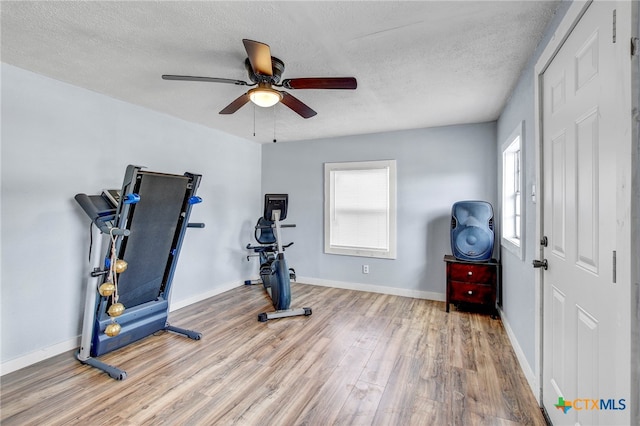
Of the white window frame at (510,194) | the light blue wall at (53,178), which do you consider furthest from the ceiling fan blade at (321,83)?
the light blue wall at (53,178)

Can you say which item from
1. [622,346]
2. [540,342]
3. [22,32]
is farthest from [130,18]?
[540,342]

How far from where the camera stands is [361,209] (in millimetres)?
4602

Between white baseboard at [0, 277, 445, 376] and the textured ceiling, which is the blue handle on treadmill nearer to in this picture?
the textured ceiling

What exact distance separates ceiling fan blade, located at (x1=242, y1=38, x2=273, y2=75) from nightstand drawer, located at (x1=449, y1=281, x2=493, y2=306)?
10.2 feet

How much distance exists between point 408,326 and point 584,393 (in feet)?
6.39

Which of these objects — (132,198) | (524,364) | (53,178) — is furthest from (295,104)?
(524,364)

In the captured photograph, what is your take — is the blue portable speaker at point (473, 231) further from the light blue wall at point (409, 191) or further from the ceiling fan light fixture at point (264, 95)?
the ceiling fan light fixture at point (264, 95)

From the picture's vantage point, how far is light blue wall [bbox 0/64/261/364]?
2.34 metres

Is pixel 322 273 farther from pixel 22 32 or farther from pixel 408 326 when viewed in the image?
pixel 22 32

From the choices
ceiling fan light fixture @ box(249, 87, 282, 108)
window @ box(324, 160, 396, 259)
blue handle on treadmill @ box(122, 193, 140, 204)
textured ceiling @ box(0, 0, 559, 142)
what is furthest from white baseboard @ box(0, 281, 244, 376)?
window @ box(324, 160, 396, 259)

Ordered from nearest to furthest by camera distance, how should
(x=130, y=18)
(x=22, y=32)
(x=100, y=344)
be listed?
(x=130, y=18) → (x=22, y=32) → (x=100, y=344)

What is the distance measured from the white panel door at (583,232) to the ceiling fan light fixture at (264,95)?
170 cm

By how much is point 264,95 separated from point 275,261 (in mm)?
2048

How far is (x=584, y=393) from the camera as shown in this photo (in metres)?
1.33
